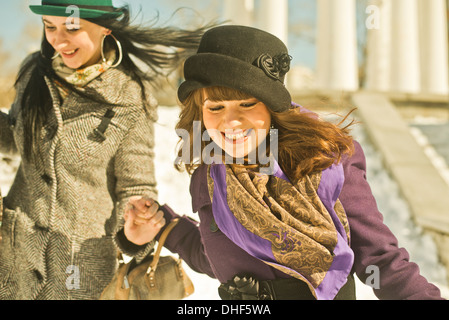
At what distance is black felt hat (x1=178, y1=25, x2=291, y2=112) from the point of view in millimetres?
1633

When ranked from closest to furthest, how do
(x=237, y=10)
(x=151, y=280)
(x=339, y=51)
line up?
(x=151, y=280), (x=339, y=51), (x=237, y=10)

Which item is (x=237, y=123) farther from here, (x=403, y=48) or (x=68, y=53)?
(x=403, y=48)

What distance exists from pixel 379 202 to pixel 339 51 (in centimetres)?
585

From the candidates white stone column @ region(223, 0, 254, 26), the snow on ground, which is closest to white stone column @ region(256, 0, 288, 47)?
white stone column @ region(223, 0, 254, 26)

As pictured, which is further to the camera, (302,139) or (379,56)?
(379,56)

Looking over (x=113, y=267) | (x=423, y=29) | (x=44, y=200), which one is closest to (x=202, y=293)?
(x=113, y=267)

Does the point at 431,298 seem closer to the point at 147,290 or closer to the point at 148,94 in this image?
the point at 147,290

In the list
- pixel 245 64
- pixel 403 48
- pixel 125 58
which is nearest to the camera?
pixel 245 64

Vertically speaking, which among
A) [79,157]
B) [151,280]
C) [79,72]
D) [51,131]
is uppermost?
[79,72]

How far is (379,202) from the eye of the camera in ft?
15.8

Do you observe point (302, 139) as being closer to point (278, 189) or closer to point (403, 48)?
point (278, 189)

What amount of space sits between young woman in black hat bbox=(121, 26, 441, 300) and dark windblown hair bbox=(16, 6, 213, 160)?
0.48m

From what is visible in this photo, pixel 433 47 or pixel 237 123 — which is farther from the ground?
pixel 433 47

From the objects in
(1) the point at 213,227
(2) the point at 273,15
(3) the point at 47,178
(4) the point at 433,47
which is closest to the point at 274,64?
(1) the point at 213,227
